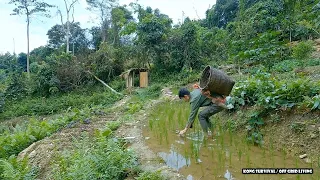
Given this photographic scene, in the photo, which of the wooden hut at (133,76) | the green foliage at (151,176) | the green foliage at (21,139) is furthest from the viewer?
the wooden hut at (133,76)

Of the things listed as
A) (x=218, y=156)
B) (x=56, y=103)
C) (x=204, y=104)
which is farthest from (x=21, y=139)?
(x=56, y=103)

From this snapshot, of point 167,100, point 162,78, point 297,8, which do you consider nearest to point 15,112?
point 162,78

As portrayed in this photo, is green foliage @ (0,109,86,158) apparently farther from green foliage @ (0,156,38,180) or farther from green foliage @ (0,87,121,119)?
green foliage @ (0,87,121,119)

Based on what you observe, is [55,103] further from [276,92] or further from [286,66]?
[276,92]

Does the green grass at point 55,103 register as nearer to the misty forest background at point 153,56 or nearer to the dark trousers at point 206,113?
the misty forest background at point 153,56

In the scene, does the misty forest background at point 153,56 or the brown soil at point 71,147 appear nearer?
the brown soil at point 71,147

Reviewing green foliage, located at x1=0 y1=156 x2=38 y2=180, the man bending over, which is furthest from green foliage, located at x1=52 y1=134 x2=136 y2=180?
the man bending over

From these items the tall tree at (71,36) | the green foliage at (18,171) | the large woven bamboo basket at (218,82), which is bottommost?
the green foliage at (18,171)

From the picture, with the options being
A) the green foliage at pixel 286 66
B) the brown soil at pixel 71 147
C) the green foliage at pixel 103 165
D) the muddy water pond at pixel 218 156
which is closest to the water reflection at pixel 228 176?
the muddy water pond at pixel 218 156

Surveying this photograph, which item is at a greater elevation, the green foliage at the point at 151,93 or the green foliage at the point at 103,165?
the green foliage at the point at 151,93

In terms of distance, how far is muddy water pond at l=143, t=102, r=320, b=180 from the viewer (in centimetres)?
314

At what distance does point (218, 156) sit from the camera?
3.67 metres

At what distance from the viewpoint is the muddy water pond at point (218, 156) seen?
314 centimetres

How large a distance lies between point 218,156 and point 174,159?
25.6 inches
